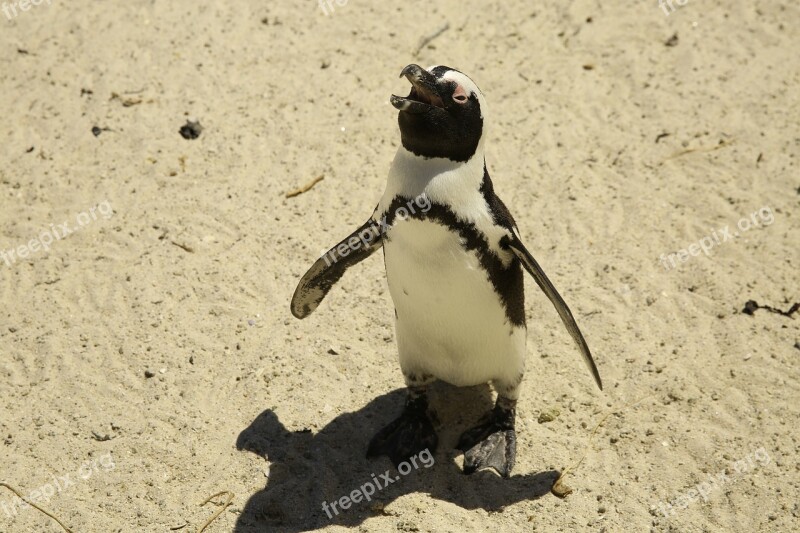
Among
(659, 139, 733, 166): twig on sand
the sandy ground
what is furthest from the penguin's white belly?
(659, 139, 733, 166): twig on sand

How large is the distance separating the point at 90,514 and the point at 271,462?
774 mm

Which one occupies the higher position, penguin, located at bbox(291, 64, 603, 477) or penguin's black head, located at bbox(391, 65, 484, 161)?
penguin's black head, located at bbox(391, 65, 484, 161)

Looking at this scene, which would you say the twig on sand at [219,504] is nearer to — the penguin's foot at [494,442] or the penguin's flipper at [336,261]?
the penguin's flipper at [336,261]

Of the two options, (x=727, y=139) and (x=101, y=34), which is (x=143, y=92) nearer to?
(x=101, y=34)

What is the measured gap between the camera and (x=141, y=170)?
5.46 metres

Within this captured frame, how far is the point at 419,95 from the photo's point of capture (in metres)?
3.27

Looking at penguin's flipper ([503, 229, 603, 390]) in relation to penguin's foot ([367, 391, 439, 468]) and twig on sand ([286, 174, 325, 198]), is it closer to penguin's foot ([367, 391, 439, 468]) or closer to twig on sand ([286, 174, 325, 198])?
penguin's foot ([367, 391, 439, 468])

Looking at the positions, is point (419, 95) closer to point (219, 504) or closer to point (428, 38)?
point (219, 504)

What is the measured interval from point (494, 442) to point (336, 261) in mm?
1067

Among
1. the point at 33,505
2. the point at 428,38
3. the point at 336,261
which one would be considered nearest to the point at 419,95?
the point at 336,261

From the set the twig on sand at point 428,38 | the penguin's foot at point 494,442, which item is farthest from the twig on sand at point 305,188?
the penguin's foot at point 494,442

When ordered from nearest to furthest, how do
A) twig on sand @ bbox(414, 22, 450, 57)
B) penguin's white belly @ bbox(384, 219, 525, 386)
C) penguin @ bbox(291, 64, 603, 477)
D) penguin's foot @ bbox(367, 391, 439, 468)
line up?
penguin @ bbox(291, 64, 603, 477) → penguin's white belly @ bbox(384, 219, 525, 386) → penguin's foot @ bbox(367, 391, 439, 468) → twig on sand @ bbox(414, 22, 450, 57)

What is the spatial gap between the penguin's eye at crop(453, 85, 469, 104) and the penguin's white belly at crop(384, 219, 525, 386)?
473 mm

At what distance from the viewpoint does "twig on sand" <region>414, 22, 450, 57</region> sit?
20.5ft
